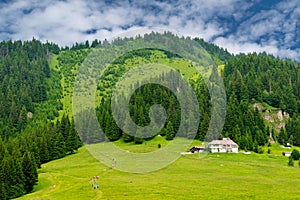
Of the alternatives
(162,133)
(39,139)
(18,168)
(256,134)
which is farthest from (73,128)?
(256,134)

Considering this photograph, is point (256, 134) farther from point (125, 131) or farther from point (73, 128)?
point (73, 128)

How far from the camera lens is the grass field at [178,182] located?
52.9 m

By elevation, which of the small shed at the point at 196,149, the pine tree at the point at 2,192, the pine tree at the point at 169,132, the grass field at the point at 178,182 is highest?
the pine tree at the point at 169,132

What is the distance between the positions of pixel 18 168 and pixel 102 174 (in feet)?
62.8

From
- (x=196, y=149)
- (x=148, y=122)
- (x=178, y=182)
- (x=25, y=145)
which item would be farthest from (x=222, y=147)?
(x=25, y=145)

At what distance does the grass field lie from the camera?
52.9 m

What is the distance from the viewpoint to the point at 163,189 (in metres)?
56.0


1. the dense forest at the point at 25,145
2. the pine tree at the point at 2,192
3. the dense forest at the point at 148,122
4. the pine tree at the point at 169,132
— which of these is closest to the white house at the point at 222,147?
the dense forest at the point at 148,122

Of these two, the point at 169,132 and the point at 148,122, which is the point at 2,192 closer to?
the point at 169,132

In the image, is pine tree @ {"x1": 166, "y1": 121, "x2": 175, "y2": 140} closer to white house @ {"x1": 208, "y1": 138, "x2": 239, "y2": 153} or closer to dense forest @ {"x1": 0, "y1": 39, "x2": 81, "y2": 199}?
white house @ {"x1": 208, "y1": 138, "x2": 239, "y2": 153}

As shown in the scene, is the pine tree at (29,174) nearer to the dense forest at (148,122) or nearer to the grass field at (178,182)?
the dense forest at (148,122)

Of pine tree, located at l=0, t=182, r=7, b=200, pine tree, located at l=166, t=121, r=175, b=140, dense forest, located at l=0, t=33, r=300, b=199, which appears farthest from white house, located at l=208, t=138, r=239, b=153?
pine tree, located at l=0, t=182, r=7, b=200

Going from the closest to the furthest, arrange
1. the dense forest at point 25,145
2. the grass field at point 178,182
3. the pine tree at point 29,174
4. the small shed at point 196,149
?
the grass field at point 178,182, the pine tree at point 29,174, the dense forest at point 25,145, the small shed at point 196,149

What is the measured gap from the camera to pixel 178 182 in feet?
207
